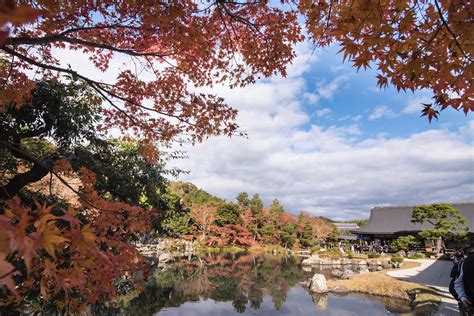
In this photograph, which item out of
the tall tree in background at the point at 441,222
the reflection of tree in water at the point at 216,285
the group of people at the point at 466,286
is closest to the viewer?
the group of people at the point at 466,286

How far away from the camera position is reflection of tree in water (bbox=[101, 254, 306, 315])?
40.9 feet

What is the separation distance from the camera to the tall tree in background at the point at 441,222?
25922 mm

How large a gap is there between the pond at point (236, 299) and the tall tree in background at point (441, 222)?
13692mm

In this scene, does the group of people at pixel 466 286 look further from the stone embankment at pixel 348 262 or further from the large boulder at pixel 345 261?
the large boulder at pixel 345 261

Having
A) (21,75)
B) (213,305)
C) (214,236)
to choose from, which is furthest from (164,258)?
(21,75)

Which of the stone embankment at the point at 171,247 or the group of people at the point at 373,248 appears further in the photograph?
the group of people at the point at 373,248

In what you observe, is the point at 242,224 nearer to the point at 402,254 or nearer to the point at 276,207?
the point at 276,207

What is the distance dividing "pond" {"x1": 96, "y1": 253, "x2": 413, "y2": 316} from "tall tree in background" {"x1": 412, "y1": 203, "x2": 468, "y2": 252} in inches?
539

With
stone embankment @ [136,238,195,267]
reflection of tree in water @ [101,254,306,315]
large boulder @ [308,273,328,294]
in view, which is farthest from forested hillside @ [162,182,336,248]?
large boulder @ [308,273,328,294]

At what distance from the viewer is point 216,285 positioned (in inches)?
637

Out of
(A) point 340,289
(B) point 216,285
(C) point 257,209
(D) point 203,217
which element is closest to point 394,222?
(C) point 257,209

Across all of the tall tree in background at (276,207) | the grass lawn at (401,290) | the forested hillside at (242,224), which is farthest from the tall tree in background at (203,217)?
the grass lawn at (401,290)

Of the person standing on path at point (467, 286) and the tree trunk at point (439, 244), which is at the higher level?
the person standing on path at point (467, 286)

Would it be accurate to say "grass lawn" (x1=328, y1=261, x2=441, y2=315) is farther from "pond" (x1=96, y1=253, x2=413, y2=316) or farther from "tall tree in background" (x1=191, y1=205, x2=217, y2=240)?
"tall tree in background" (x1=191, y1=205, x2=217, y2=240)
